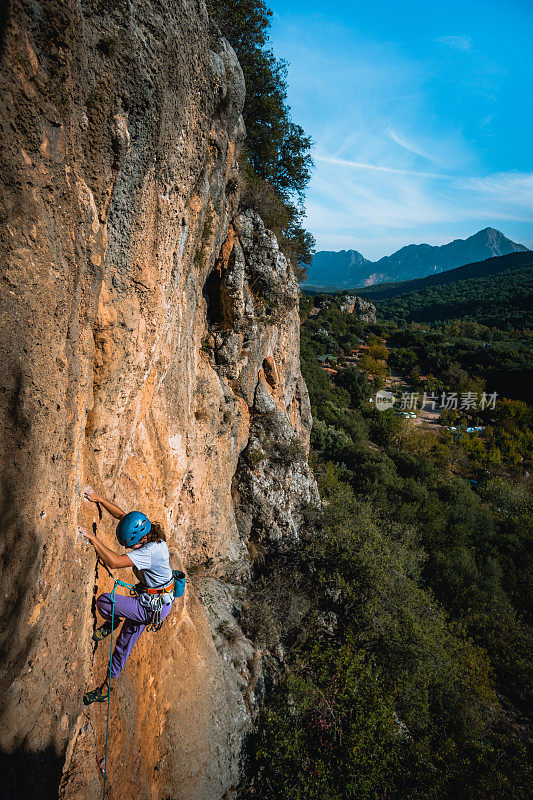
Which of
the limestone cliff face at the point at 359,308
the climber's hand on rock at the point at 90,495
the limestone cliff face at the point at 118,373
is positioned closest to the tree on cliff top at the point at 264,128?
the limestone cliff face at the point at 118,373

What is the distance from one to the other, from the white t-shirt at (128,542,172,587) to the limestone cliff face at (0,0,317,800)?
0.50 meters

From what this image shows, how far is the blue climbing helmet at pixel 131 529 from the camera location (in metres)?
3.84

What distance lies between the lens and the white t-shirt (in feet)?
13.6

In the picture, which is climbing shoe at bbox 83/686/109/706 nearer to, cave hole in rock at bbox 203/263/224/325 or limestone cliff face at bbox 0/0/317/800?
limestone cliff face at bbox 0/0/317/800

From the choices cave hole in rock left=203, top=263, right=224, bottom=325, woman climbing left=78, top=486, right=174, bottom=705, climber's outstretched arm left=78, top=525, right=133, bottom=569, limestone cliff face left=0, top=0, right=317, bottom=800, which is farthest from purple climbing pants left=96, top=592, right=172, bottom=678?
cave hole in rock left=203, top=263, right=224, bottom=325

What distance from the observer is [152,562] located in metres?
4.27

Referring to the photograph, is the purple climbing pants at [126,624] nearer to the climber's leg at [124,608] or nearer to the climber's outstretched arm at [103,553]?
the climber's leg at [124,608]

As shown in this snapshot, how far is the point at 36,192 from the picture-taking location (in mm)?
2914

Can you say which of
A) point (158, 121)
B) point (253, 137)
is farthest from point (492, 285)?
point (158, 121)

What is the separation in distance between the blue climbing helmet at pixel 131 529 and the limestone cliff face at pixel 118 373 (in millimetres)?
442

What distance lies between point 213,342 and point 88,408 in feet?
16.0

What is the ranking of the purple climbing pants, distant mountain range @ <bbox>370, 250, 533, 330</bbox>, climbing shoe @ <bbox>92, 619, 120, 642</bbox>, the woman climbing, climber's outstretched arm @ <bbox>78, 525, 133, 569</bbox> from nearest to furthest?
climber's outstretched arm @ <bbox>78, 525, 133, 569</bbox> < the woman climbing < climbing shoe @ <bbox>92, 619, 120, 642</bbox> < the purple climbing pants < distant mountain range @ <bbox>370, 250, 533, 330</bbox>

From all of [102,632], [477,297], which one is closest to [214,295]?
[102,632]

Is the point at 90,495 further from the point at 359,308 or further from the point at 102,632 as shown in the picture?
the point at 359,308
